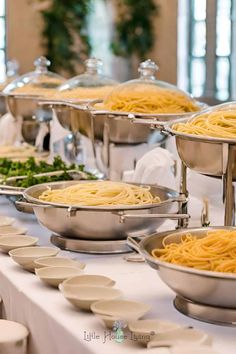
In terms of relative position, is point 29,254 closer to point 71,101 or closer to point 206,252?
point 206,252

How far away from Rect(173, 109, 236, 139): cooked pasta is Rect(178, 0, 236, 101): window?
17.8 ft

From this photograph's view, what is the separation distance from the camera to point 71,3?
7.79m

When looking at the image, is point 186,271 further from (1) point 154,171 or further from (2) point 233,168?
(1) point 154,171

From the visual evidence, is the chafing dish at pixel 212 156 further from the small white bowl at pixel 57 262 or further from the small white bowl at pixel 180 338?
the small white bowl at pixel 180 338

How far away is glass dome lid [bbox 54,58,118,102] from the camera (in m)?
2.91

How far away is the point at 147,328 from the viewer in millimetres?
1373

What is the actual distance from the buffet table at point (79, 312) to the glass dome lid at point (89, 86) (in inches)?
37.6

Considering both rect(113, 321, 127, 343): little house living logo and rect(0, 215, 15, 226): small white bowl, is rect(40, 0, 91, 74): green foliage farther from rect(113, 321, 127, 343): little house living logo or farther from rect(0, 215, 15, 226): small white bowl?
rect(113, 321, 127, 343): little house living logo

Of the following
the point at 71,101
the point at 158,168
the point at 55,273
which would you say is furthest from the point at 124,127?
the point at 55,273

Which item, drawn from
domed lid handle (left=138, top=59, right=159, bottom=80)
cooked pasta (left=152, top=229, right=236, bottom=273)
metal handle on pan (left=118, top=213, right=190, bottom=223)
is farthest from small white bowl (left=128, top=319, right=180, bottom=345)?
domed lid handle (left=138, top=59, right=159, bottom=80)

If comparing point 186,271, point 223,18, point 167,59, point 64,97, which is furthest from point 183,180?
point 167,59

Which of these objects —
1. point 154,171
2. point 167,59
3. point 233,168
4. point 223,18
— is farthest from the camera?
point 167,59

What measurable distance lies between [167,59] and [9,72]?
3.55 meters

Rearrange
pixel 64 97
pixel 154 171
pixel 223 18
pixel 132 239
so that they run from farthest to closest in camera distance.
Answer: pixel 223 18, pixel 64 97, pixel 154 171, pixel 132 239
